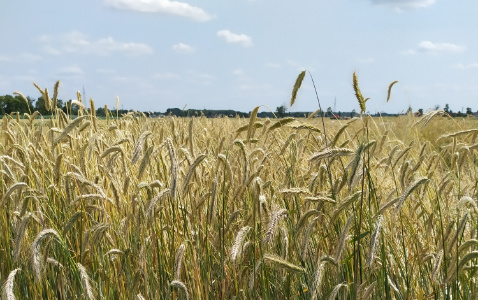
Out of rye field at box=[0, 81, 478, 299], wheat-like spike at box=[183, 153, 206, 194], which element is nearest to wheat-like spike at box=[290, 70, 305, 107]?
rye field at box=[0, 81, 478, 299]

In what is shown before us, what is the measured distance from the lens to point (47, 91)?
9.15 feet

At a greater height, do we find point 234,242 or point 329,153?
point 329,153

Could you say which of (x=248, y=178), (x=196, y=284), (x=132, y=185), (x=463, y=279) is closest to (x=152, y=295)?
(x=196, y=284)

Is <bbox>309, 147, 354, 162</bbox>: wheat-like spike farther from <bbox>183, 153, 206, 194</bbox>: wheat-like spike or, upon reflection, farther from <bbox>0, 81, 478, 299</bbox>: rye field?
<bbox>183, 153, 206, 194</bbox>: wheat-like spike

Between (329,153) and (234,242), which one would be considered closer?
(329,153)

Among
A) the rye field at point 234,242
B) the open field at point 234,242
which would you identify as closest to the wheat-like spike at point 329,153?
the rye field at point 234,242

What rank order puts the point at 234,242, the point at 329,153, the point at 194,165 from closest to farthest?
the point at 329,153 < the point at 194,165 < the point at 234,242

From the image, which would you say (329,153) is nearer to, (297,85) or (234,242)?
(297,85)

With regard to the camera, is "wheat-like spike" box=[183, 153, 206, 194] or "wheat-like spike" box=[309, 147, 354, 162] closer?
"wheat-like spike" box=[309, 147, 354, 162]

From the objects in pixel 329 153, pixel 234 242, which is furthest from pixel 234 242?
pixel 329 153

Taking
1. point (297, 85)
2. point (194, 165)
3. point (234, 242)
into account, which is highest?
point (297, 85)

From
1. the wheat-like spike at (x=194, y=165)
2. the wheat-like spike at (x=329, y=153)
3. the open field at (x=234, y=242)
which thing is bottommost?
the open field at (x=234, y=242)

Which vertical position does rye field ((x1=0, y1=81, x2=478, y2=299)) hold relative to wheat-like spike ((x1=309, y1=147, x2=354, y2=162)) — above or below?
below

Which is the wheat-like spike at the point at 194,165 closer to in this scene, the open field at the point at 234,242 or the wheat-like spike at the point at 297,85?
the open field at the point at 234,242
